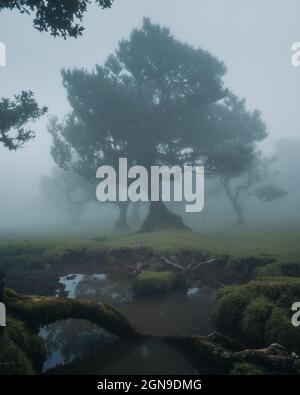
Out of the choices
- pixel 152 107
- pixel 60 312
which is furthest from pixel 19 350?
pixel 152 107

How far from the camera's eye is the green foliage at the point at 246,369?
6.98 meters

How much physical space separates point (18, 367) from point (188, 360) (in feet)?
13.1

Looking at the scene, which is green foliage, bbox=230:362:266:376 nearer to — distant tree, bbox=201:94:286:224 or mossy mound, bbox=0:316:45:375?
mossy mound, bbox=0:316:45:375

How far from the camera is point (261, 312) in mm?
9742

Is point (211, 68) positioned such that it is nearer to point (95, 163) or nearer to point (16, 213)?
point (95, 163)

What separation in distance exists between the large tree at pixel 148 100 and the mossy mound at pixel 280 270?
19.8 metres

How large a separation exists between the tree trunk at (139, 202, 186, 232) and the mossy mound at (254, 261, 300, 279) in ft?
63.5

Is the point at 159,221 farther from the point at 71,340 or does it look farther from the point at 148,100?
the point at 71,340

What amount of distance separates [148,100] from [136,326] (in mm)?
30183

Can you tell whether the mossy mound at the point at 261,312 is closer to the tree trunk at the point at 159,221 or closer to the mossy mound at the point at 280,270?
the mossy mound at the point at 280,270

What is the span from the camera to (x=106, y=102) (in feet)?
113

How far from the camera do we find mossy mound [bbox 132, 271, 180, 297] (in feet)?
48.8

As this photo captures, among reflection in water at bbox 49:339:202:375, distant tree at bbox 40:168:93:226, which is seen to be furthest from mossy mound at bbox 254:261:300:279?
distant tree at bbox 40:168:93:226

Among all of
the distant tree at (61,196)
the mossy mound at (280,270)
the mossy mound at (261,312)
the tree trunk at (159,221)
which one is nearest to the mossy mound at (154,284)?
the mossy mound at (261,312)
